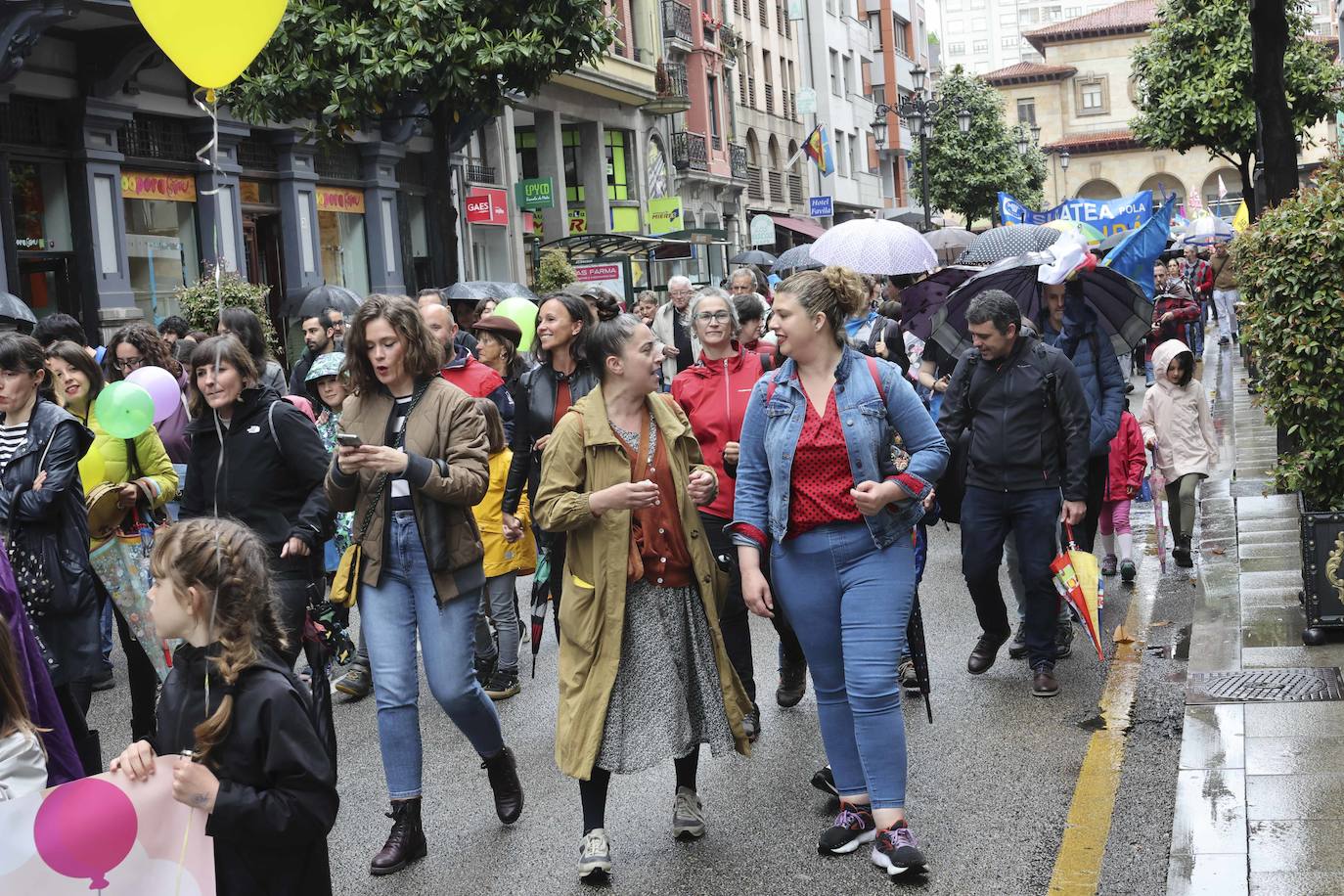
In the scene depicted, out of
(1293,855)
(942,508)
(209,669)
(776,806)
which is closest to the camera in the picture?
(209,669)

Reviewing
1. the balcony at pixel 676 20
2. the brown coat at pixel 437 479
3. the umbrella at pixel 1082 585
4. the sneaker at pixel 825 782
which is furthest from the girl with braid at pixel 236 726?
the balcony at pixel 676 20

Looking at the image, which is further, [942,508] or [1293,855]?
[942,508]

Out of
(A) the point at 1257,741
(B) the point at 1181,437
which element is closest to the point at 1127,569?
(B) the point at 1181,437

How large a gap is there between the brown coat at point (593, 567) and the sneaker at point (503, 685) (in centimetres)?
259

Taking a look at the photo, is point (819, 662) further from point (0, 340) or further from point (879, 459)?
point (0, 340)

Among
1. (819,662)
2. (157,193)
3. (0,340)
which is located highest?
(157,193)

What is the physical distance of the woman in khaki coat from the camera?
5.42 m

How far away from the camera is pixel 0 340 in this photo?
636 centimetres

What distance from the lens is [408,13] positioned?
18.5 m

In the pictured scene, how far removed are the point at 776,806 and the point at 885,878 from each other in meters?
0.89

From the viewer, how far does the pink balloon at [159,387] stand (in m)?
7.84

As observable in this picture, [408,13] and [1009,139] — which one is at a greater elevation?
[1009,139]

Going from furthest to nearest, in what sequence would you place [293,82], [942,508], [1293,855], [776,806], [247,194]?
[247,194] → [293,82] → [942,508] → [776,806] → [1293,855]

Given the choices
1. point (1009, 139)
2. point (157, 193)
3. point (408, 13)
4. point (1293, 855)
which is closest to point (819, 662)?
point (1293, 855)
